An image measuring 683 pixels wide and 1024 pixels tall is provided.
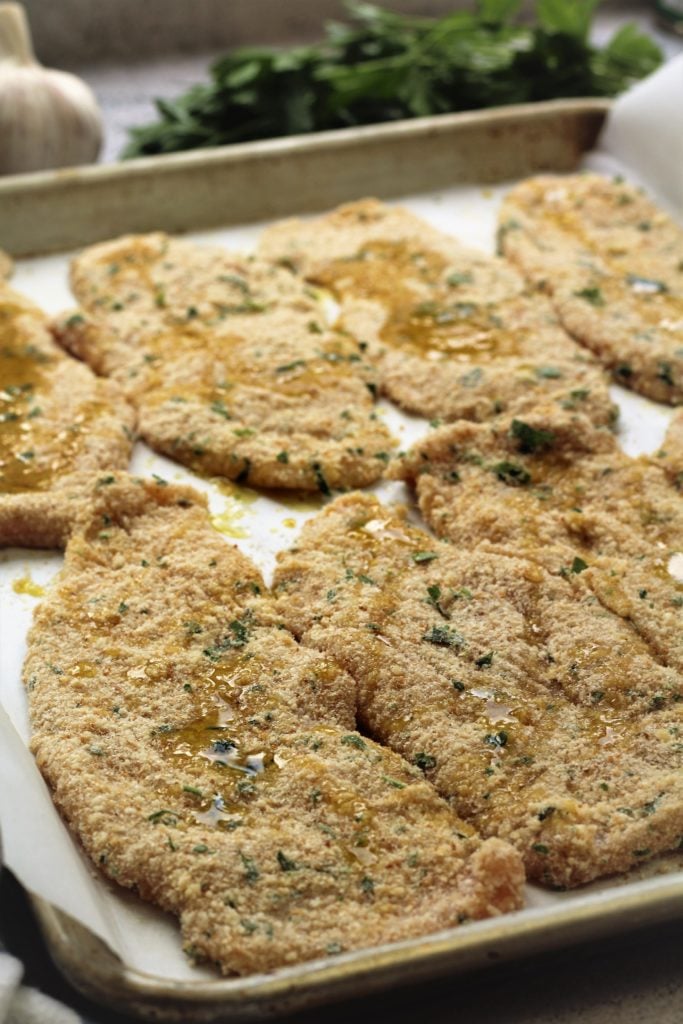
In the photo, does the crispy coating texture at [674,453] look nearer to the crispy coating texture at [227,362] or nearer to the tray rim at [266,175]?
the crispy coating texture at [227,362]

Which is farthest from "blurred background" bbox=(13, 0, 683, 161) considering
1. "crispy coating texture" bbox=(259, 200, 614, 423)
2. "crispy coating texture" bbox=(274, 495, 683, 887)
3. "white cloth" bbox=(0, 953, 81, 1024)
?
"white cloth" bbox=(0, 953, 81, 1024)

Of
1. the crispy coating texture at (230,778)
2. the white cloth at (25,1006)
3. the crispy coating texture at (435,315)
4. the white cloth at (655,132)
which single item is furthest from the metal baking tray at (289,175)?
the white cloth at (25,1006)

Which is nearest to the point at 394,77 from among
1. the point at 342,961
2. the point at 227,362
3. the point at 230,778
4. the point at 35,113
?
the point at 35,113

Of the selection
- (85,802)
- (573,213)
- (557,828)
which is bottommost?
(85,802)

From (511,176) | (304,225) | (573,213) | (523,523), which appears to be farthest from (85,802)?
(511,176)

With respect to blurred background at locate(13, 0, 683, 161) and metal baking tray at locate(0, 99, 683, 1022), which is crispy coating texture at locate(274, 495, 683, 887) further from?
blurred background at locate(13, 0, 683, 161)

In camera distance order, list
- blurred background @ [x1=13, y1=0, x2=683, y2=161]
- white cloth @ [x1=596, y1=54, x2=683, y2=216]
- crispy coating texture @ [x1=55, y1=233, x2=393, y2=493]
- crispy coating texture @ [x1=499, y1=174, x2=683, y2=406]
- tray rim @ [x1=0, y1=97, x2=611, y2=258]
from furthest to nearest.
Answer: blurred background @ [x1=13, y1=0, x2=683, y2=161], white cloth @ [x1=596, y1=54, x2=683, y2=216], tray rim @ [x1=0, y1=97, x2=611, y2=258], crispy coating texture @ [x1=499, y1=174, x2=683, y2=406], crispy coating texture @ [x1=55, y1=233, x2=393, y2=493]

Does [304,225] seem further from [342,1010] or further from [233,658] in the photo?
[342,1010]
